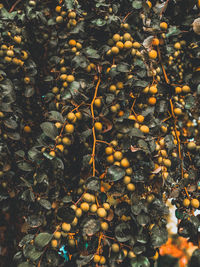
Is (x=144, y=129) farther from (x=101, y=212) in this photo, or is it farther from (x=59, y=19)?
(x=59, y=19)

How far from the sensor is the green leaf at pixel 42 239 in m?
0.65

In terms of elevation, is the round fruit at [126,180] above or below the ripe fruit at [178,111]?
below

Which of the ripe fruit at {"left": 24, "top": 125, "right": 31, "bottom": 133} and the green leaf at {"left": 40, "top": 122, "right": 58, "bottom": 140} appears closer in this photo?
the green leaf at {"left": 40, "top": 122, "right": 58, "bottom": 140}

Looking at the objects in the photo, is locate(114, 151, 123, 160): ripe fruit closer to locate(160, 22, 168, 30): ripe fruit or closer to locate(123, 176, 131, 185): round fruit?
locate(123, 176, 131, 185): round fruit

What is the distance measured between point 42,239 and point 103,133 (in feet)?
1.08

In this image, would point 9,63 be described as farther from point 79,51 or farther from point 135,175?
point 135,175

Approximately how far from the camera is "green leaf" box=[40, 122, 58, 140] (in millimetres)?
698

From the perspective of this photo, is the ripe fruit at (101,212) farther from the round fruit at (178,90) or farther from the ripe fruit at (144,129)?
the round fruit at (178,90)

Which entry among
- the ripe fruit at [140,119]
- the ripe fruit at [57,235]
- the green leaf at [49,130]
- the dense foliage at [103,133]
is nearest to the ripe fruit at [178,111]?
the dense foliage at [103,133]

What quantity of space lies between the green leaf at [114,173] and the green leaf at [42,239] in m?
0.20

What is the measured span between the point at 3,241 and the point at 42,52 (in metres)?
0.88

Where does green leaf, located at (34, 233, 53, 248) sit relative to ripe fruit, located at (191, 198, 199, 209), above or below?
below

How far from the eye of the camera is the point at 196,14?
942mm

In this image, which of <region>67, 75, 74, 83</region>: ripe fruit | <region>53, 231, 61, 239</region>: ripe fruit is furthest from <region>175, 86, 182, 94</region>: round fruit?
<region>53, 231, 61, 239</region>: ripe fruit
